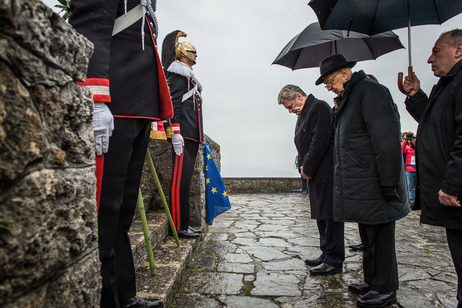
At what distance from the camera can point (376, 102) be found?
2258mm

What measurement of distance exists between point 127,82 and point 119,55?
14 centimetres

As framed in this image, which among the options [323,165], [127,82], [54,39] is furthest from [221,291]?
[54,39]

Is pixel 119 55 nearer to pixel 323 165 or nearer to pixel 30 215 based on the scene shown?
pixel 30 215

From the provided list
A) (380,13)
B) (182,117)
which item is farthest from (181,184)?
(380,13)

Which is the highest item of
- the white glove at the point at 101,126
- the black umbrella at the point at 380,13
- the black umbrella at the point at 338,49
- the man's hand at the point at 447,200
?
the black umbrella at the point at 338,49

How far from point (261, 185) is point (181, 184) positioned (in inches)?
307

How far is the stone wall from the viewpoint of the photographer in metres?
10.9

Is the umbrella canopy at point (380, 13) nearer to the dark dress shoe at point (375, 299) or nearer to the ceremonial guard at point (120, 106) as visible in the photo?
the ceremonial guard at point (120, 106)

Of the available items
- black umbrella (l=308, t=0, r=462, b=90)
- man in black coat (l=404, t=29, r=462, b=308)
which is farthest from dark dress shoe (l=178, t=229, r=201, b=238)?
black umbrella (l=308, t=0, r=462, b=90)

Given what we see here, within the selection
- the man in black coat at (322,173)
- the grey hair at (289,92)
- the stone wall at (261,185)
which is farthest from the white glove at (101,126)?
the stone wall at (261,185)

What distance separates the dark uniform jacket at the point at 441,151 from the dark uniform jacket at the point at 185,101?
7.08ft

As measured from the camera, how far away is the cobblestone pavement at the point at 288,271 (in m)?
2.39

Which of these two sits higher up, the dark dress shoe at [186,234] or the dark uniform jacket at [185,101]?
the dark uniform jacket at [185,101]

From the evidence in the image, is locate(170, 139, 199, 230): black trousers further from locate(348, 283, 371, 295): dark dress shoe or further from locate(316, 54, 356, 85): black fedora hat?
locate(348, 283, 371, 295): dark dress shoe
